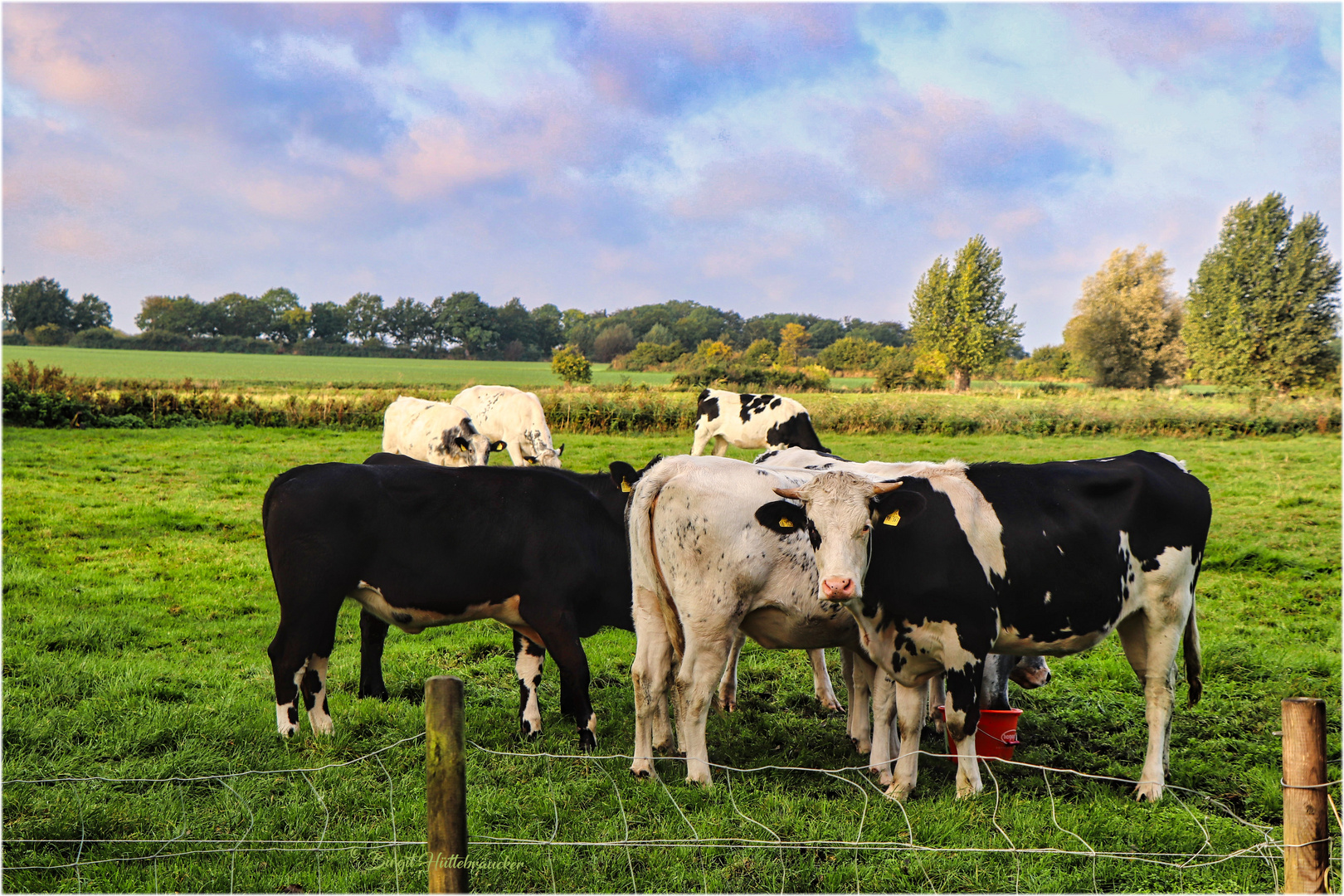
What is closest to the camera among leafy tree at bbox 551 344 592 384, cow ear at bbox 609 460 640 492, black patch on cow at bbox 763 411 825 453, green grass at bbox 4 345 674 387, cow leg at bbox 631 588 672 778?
cow leg at bbox 631 588 672 778

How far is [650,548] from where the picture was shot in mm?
5594

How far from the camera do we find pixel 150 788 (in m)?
4.96

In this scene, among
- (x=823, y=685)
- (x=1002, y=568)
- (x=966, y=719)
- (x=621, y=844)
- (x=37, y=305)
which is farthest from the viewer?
(x=37, y=305)

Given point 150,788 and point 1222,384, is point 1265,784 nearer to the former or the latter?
point 150,788

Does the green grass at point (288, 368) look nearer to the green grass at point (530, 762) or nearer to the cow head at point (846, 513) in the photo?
the green grass at point (530, 762)

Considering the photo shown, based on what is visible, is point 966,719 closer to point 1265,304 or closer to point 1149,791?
point 1149,791

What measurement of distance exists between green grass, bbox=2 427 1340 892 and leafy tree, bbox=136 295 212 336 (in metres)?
69.5

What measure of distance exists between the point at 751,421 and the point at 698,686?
516 inches

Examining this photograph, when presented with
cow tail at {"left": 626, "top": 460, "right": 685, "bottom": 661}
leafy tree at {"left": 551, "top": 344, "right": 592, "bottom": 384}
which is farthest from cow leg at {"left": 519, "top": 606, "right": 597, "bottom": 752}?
leafy tree at {"left": 551, "top": 344, "right": 592, "bottom": 384}

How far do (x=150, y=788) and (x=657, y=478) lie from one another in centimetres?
343

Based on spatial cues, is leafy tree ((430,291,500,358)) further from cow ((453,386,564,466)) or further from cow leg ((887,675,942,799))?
cow leg ((887,675,942,799))

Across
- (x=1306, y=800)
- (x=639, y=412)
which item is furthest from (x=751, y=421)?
(x=1306, y=800)

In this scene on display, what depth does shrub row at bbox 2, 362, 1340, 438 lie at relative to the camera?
22594 mm

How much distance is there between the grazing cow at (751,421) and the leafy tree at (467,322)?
51.7 m
